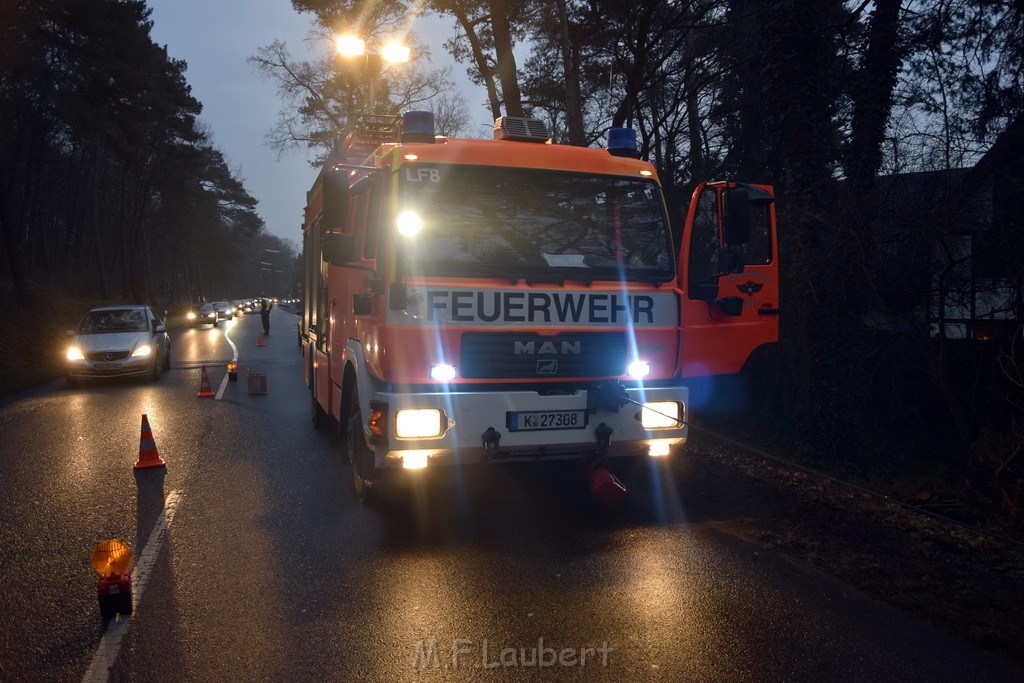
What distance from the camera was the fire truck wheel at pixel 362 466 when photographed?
6.45 metres

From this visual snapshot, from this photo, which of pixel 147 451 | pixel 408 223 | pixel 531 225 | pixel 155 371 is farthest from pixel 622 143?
pixel 155 371

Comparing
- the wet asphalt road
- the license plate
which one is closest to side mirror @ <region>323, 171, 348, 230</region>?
the license plate

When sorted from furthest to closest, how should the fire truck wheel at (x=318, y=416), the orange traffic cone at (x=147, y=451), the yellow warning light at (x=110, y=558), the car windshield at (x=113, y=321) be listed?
the car windshield at (x=113, y=321)
the fire truck wheel at (x=318, y=416)
the orange traffic cone at (x=147, y=451)
the yellow warning light at (x=110, y=558)

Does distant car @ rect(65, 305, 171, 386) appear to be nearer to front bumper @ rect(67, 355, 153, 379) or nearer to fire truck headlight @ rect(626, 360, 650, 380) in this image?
front bumper @ rect(67, 355, 153, 379)

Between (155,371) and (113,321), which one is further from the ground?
(113,321)

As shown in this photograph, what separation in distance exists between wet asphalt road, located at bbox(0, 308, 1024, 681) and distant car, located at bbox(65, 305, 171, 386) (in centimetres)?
855

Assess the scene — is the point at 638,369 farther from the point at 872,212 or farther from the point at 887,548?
the point at 872,212

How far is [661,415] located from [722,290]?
1118 millimetres

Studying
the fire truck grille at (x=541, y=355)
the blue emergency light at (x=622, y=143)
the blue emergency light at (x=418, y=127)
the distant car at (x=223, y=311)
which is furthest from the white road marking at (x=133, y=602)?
the distant car at (x=223, y=311)

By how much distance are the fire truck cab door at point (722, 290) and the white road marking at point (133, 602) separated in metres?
3.98

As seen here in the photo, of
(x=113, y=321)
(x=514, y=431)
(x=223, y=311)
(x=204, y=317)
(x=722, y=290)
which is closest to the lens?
(x=514, y=431)

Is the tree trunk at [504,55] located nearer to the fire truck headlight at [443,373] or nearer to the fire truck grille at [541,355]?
the fire truck grille at [541,355]

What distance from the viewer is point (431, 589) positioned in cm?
479

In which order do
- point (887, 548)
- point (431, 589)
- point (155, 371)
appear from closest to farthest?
point (431, 589), point (887, 548), point (155, 371)
